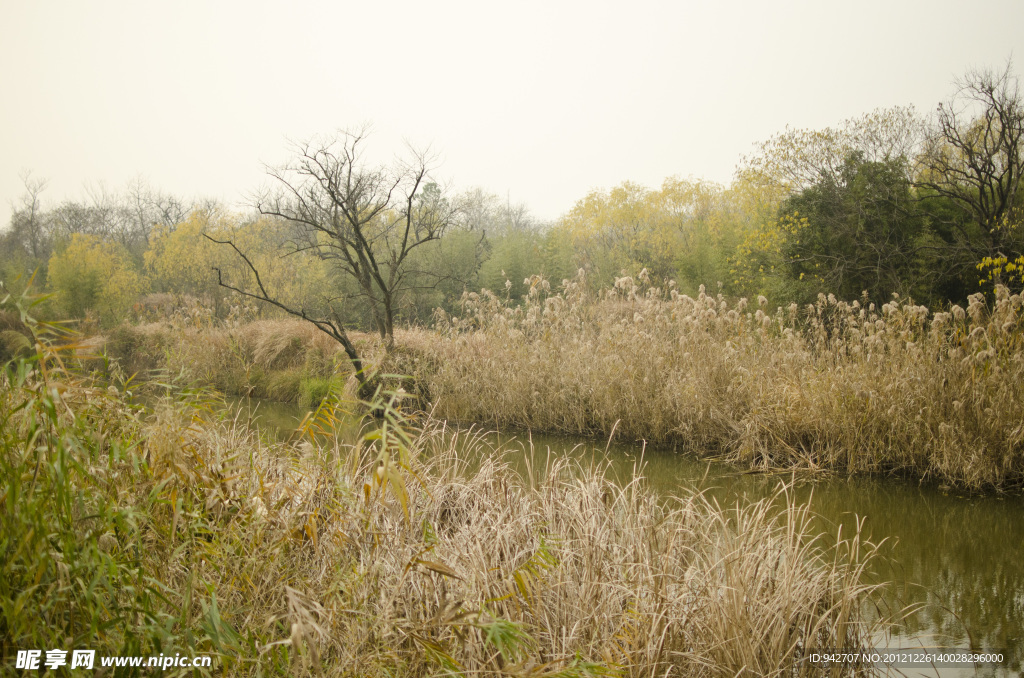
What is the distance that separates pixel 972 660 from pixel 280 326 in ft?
44.0

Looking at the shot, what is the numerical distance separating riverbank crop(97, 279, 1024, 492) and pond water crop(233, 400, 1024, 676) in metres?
0.33

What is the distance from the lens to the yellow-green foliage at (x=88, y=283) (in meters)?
19.3

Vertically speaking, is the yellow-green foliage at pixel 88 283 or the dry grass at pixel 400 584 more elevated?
the yellow-green foliage at pixel 88 283

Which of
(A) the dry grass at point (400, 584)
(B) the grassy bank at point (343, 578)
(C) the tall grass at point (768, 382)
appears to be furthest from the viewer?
(C) the tall grass at point (768, 382)

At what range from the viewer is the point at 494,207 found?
48688 millimetres

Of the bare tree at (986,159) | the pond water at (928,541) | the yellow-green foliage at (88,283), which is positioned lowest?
the pond water at (928,541)

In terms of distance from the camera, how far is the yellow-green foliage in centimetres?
1930

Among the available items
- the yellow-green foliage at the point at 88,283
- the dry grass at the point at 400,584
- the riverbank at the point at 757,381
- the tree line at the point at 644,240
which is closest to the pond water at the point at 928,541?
the riverbank at the point at 757,381

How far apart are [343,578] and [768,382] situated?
584 cm

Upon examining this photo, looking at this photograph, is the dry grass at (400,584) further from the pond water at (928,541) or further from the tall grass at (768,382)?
the tall grass at (768,382)

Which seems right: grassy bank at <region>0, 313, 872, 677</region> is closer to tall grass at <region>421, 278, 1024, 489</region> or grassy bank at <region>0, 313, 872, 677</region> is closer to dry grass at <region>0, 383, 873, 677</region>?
dry grass at <region>0, 383, 873, 677</region>

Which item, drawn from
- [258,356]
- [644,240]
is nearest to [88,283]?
[258,356]

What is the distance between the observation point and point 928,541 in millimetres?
4859

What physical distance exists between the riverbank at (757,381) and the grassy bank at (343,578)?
1.64m
